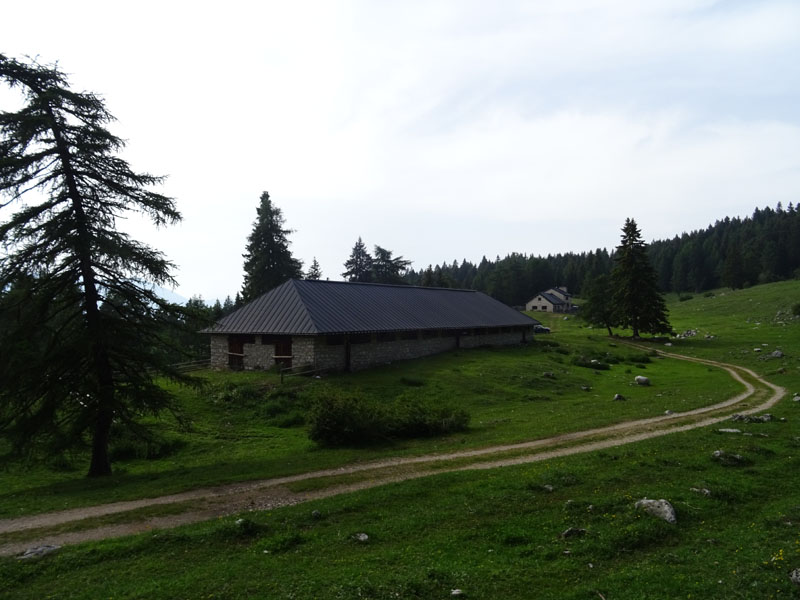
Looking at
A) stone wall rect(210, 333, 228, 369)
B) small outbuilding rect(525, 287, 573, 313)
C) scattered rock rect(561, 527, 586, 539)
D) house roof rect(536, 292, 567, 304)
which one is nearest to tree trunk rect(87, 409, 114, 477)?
scattered rock rect(561, 527, 586, 539)

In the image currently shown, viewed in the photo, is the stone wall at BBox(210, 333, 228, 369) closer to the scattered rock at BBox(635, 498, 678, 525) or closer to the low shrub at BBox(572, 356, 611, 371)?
the low shrub at BBox(572, 356, 611, 371)

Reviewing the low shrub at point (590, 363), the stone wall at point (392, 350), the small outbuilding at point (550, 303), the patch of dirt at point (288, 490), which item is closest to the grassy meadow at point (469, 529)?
the patch of dirt at point (288, 490)

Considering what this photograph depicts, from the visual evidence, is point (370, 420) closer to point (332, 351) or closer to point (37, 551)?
point (37, 551)

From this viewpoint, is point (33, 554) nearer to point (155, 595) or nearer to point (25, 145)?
point (155, 595)

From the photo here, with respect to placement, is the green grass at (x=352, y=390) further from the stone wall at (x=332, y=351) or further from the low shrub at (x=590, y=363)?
the stone wall at (x=332, y=351)

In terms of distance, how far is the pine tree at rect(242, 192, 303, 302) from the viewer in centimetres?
6594

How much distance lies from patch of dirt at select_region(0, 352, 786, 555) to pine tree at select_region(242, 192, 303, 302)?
51949mm

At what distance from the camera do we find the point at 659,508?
35.5 feet

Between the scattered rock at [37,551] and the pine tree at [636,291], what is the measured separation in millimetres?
66696

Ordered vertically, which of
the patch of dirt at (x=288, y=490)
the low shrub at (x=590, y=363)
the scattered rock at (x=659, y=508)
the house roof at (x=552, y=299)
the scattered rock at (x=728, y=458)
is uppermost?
the house roof at (x=552, y=299)

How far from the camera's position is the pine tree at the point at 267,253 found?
216ft

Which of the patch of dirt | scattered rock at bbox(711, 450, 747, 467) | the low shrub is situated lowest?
the low shrub

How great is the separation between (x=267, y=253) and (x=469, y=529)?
59.4 metres

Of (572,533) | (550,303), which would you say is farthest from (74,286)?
(550,303)
